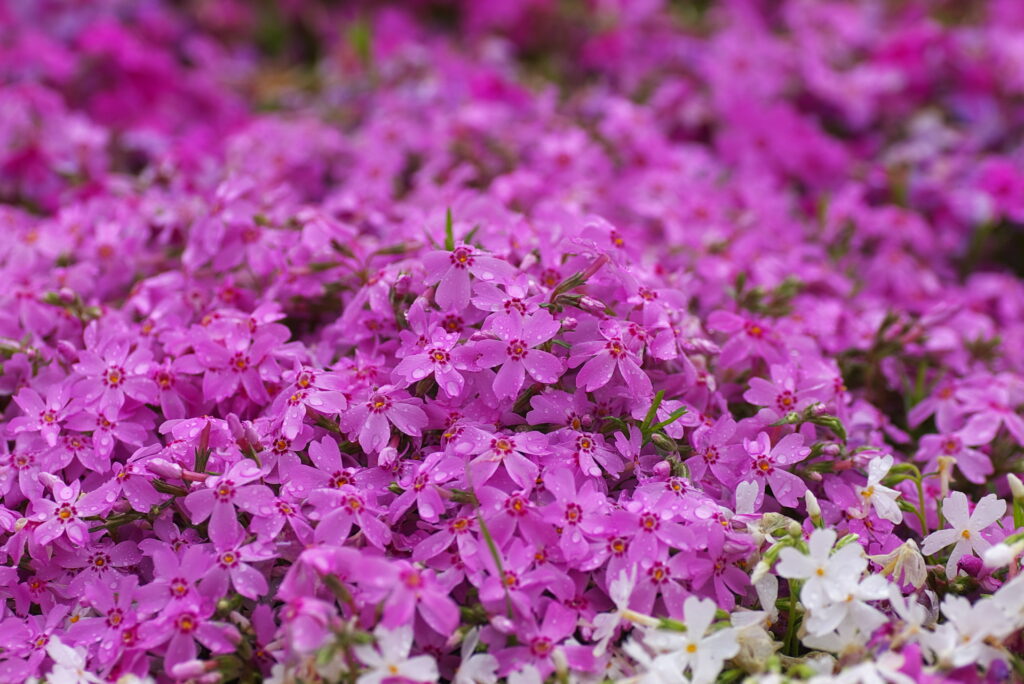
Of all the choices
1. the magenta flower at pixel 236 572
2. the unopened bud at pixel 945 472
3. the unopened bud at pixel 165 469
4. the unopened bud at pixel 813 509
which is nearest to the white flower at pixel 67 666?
the magenta flower at pixel 236 572

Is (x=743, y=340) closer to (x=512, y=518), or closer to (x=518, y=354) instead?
(x=518, y=354)

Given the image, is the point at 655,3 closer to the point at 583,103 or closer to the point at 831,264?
the point at 583,103

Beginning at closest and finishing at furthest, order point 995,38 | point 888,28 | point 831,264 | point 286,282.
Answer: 1. point 286,282
2. point 831,264
3. point 995,38
4. point 888,28

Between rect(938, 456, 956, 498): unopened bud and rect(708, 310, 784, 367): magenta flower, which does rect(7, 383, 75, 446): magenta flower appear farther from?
rect(938, 456, 956, 498): unopened bud

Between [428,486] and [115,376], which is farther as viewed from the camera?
[115,376]

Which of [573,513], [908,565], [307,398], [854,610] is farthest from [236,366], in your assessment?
[908,565]

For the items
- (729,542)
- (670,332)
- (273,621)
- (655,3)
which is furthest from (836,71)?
(273,621)
